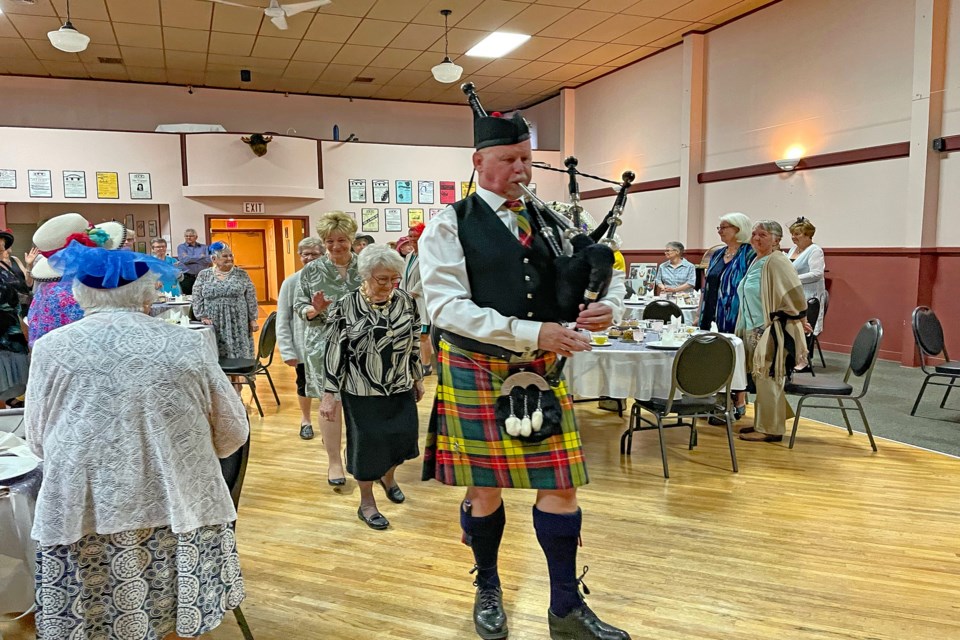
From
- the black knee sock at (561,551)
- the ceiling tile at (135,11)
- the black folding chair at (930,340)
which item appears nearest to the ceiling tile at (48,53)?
the ceiling tile at (135,11)

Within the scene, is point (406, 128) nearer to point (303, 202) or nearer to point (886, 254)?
point (303, 202)

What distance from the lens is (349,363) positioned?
2.93 metres

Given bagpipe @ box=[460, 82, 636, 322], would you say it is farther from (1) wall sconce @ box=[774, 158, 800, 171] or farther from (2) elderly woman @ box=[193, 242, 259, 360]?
(1) wall sconce @ box=[774, 158, 800, 171]

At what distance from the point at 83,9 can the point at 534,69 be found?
6.62m

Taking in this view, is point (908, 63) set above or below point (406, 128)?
below

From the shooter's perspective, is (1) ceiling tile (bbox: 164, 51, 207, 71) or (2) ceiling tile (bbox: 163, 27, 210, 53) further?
(1) ceiling tile (bbox: 164, 51, 207, 71)

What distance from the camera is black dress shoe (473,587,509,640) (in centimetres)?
214

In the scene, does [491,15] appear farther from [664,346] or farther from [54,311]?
[54,311]

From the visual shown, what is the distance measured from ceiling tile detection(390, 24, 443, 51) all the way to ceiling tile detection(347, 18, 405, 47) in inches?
4.3

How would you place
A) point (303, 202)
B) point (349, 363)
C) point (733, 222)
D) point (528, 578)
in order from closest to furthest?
1. point (528, 578)
2. point (349, 363)
3. point (733, 222)
4. point (303, 202)

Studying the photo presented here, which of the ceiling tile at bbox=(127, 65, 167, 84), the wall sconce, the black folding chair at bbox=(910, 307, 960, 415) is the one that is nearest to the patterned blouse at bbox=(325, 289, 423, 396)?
the black folding chair at bbox=(910, 307, 960, 415)

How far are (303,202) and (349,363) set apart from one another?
9335 millimetres

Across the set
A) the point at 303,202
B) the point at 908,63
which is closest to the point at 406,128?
the point at 303,202

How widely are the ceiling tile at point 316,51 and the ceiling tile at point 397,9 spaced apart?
1497 mm
